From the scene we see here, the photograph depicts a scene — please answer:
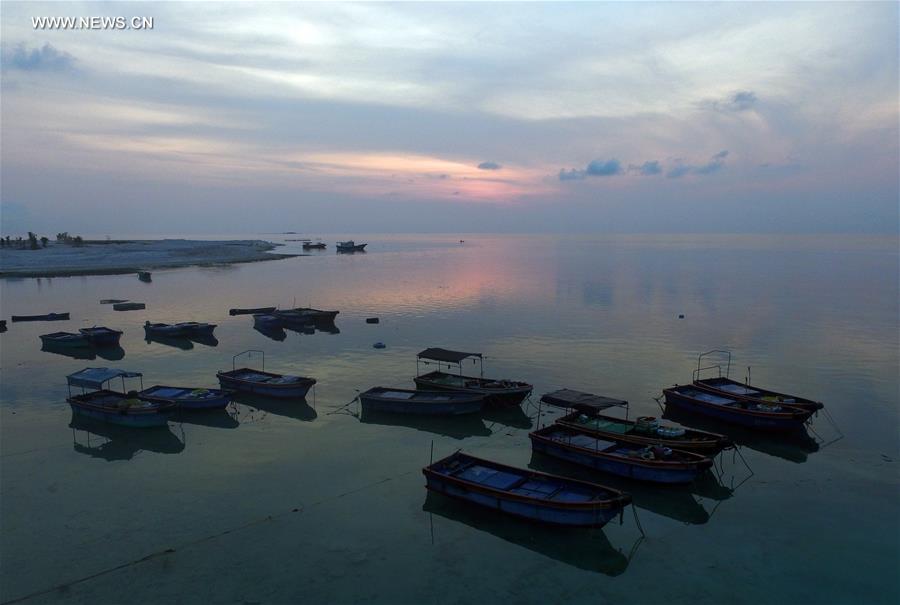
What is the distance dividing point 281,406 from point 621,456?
1708 cm

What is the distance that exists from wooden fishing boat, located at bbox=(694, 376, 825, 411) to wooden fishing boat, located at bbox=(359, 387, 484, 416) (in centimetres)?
1188

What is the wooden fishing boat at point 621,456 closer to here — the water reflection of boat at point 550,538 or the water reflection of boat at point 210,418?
the water reflection of boat at point 550,538

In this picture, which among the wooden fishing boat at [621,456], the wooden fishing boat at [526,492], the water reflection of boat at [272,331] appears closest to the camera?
the wooden fishing boat at [526,492]

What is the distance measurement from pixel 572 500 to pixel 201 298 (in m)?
60.8

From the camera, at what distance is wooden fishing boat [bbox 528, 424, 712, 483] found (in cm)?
1959

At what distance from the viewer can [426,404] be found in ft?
89.2

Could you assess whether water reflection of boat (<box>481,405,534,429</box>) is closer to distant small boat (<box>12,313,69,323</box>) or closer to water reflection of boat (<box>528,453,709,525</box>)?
water reflection of boat (<box>528,453,709,525</box>)

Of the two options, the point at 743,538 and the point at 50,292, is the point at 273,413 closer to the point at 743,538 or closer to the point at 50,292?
the point at 743,538

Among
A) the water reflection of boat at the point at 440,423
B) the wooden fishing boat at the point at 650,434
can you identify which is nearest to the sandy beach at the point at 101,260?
the water reflection of boat at the point at 440,423

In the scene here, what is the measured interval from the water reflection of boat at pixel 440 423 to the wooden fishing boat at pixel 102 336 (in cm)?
2534

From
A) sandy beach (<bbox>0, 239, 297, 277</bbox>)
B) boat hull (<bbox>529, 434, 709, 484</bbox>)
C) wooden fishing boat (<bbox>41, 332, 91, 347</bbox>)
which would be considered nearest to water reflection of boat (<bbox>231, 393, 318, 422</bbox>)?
boat hull (<bbox>529, 434, 709, 484</bbox>)

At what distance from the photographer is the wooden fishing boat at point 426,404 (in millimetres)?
27172

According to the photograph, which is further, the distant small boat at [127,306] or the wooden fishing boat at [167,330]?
the distant small boat at [127,306]

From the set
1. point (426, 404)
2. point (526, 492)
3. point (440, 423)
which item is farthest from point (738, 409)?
point (426, 404)
